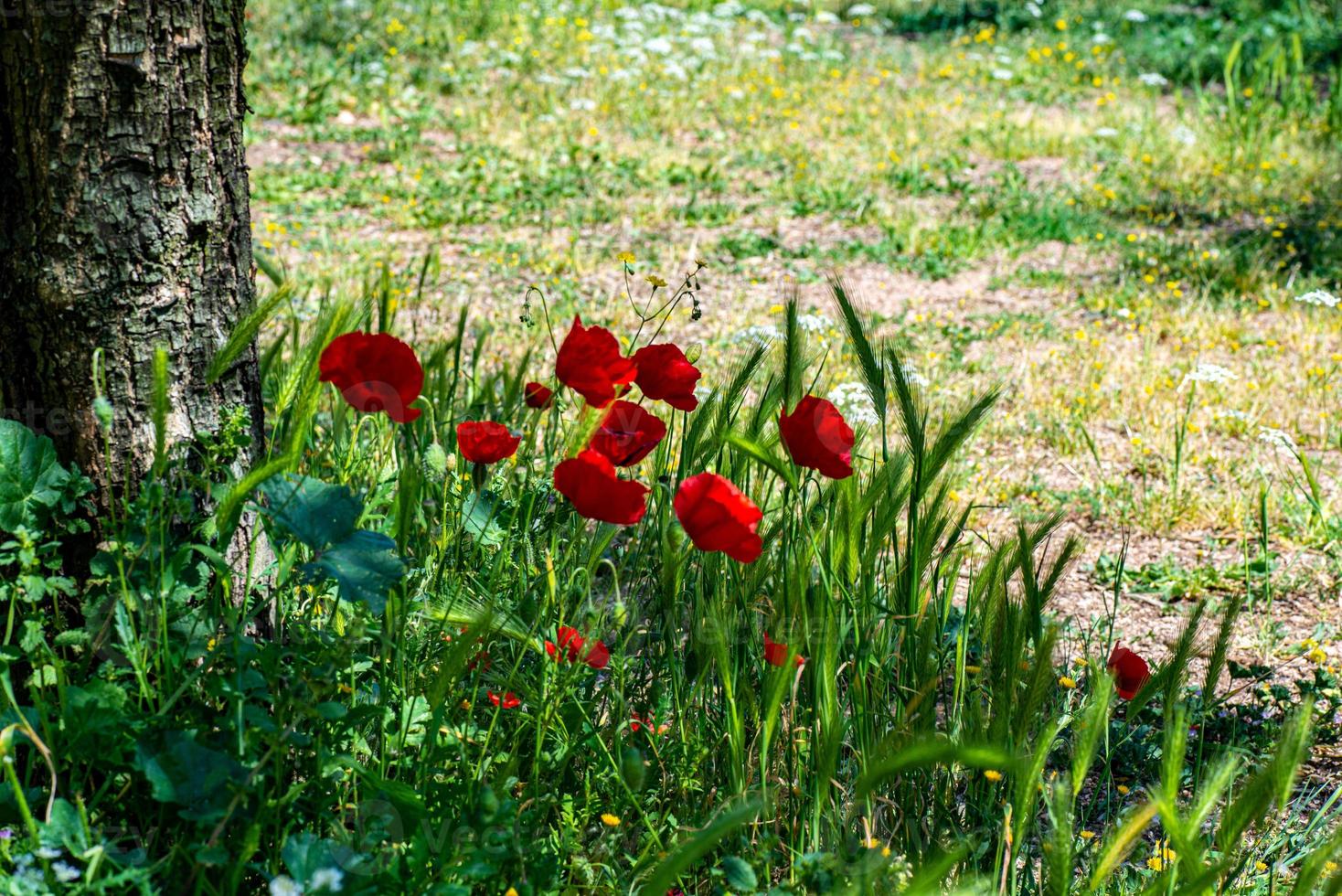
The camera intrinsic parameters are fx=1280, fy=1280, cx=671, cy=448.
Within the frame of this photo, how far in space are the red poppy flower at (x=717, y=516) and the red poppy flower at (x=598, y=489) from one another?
63 millimetres

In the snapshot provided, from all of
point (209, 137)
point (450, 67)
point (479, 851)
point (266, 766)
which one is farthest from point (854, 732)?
point (450, 67)

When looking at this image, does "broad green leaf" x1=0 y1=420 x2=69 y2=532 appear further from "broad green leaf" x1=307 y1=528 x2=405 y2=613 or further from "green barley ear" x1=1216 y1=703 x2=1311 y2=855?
"green barley ear" x1=1216 y1=703 x2=1311 y2=855

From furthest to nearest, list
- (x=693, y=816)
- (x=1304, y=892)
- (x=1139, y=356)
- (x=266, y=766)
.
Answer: (x=1139, y=356), (x=693, y=816), (x=266, y=766), (x=1304, y=892)

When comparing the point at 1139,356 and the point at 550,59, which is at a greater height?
the point at 550,59

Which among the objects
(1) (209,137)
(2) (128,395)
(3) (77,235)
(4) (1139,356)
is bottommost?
(4) (1139,356)

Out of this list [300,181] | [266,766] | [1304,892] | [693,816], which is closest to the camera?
[1304,892]

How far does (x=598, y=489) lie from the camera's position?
4.84ft

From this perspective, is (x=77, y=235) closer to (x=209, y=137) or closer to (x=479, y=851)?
(x=209, y=137)

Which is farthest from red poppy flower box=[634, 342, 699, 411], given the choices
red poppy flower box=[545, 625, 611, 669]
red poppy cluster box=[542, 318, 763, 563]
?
red poppy flower box=[545, 625, 611, 669]

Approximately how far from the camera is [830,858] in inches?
47.8

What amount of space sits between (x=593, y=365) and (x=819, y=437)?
1.02ft

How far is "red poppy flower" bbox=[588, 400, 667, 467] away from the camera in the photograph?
1.65 metres

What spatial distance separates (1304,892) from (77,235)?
1.56 meters

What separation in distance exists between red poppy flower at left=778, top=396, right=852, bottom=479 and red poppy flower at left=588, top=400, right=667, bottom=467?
8.3 inches
